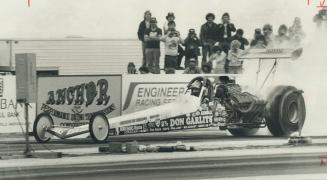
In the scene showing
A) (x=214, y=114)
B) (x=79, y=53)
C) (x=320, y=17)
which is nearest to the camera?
(x=79, y=53)

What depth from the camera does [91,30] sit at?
312 inches

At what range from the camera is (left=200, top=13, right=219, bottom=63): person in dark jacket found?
845 cm

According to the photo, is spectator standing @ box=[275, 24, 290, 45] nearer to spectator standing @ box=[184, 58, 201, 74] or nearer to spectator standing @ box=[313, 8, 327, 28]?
spectator standing @ box=[313, 8, 327, 28]

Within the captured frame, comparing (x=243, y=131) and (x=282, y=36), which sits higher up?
(x=282, y=36)

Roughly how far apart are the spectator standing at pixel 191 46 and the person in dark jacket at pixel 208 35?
82 millimetres

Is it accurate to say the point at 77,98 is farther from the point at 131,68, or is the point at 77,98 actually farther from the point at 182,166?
the point at 182,166

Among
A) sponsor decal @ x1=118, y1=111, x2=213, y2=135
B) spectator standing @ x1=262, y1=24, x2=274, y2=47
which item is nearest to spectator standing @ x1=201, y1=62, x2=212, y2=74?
sponsor decal @ x1=118, y1=111, x2=213, y2=135

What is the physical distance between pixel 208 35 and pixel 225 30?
24 cm

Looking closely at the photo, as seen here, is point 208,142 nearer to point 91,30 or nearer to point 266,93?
point 266,93

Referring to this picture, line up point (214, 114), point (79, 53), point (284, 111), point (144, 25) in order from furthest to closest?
point (284, 111) → point (214, 114) → point (144, 25) → point (79, 53)

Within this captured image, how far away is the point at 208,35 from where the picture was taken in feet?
28.1

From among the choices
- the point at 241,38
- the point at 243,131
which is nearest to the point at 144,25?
the point at 241,38

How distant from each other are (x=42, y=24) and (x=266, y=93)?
3.37 meters

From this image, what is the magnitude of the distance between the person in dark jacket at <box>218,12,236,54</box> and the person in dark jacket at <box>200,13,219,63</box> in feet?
0.25
